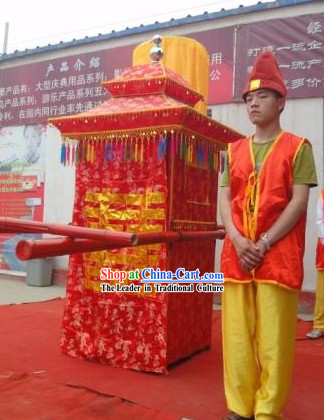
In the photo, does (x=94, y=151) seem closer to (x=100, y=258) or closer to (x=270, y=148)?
(x=100, y=258)

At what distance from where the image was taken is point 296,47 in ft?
17.4

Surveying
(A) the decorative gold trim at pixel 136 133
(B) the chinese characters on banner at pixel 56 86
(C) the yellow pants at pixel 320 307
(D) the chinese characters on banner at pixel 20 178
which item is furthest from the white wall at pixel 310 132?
(D) the chinese characters on banner at pixel 20 178

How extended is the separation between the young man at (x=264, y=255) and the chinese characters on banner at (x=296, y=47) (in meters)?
3.25

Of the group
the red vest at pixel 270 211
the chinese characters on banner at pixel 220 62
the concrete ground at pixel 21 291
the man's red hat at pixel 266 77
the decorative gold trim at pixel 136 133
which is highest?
the chinese characters on banner at pixel 220 62

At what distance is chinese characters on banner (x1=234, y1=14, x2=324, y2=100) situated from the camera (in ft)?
17.0

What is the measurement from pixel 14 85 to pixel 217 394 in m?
6.34

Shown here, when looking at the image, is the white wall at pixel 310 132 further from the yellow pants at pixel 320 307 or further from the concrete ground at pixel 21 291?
the concrete ground at pixel 21 291

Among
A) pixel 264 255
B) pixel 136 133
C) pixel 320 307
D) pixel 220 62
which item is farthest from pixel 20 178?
pixel 264 255

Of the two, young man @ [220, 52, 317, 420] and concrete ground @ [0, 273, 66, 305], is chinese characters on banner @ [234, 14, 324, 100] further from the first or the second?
concrete ground @ [0, 273, 66, 305]

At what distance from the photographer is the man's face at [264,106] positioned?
2.19 metres

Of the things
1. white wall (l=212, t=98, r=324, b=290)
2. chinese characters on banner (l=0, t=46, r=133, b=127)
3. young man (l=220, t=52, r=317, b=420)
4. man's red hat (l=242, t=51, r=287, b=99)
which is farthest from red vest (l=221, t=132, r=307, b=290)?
chinese characters on banner (l=0, t=46, r=133, b=127)

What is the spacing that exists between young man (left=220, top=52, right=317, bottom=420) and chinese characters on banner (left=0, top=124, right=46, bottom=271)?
5359 millimetres

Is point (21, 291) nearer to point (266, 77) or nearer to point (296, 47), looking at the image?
point (296, 47)

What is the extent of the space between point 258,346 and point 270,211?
2.01 feet
